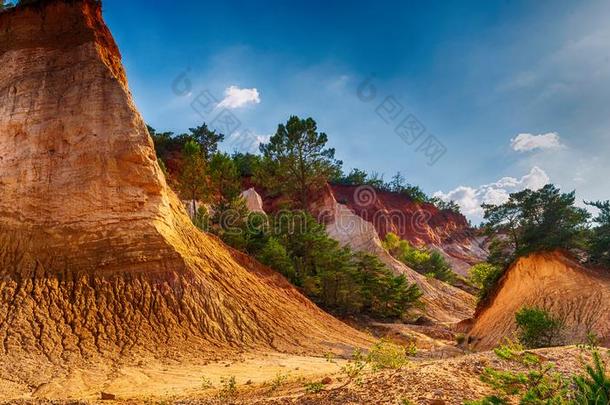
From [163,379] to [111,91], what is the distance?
11693 mm

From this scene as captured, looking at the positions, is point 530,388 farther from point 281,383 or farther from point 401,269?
point 401,269

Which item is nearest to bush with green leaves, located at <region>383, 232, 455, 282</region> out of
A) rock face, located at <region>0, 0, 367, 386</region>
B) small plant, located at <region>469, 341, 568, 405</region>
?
rock face, located at <region>0, 0, 367, 386</region>

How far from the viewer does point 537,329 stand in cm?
1559

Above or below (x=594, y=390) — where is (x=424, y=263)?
above

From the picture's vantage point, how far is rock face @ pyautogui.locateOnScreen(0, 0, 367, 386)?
12047 millimetres

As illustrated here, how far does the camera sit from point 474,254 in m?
72.2

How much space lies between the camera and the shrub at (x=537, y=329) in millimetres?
15602

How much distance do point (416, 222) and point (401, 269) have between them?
36.6 meters

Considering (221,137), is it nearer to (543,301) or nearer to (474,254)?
(543,301)

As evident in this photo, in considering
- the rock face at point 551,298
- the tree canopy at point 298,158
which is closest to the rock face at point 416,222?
the tree canopy at point 298,158

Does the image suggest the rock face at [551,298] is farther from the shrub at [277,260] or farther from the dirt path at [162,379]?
the shrub at [277,260]

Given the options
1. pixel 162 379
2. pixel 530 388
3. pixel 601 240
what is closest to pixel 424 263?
pixel 601 240

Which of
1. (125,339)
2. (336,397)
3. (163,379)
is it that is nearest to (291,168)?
(125,339)

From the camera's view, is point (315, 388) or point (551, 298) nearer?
point (315, 388)
